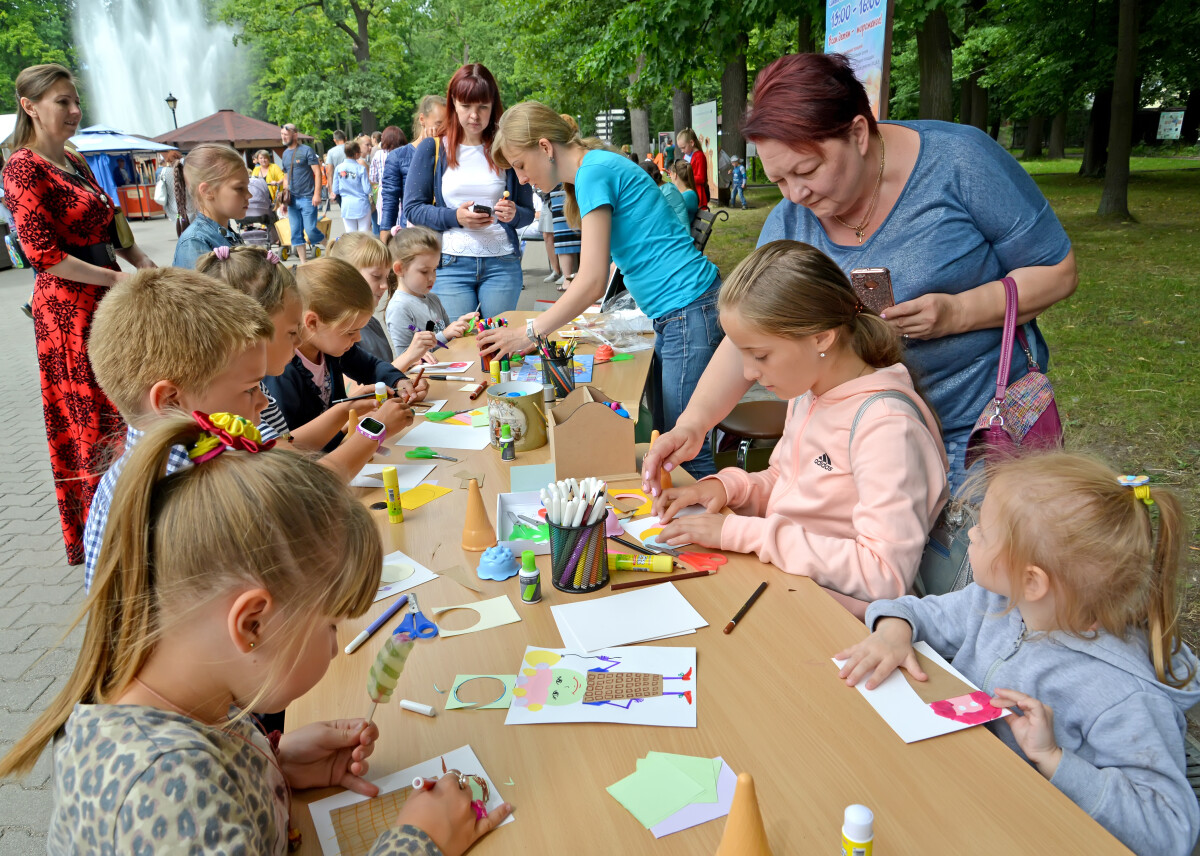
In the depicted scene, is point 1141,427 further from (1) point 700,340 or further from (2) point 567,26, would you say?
(2) point 567,26

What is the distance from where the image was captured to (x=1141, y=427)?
4.54m

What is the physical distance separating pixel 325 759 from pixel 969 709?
39.9 inches

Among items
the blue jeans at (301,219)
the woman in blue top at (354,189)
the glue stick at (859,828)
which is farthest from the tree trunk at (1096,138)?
the glue stick at (859,828)

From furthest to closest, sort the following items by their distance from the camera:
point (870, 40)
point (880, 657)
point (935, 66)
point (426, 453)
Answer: point (935, 66) → point (870, 40) → point (426, 453) → point (880, 657)

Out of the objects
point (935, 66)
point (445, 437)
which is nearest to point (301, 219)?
point (935, 66)

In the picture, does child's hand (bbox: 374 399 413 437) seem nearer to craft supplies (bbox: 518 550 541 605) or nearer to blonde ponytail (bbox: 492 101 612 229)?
craft supplies (bbox: 518 550 541 605)

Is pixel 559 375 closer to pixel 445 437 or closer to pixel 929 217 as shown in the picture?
pixel 445 437

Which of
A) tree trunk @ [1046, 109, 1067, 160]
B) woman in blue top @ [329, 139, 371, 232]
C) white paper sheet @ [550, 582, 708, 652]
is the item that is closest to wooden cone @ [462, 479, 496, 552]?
white paper sheet @ [550, 582, 708, 652]

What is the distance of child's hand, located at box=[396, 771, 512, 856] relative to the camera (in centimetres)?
104

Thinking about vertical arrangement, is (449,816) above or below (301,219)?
below

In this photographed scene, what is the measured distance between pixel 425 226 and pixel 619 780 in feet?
11.7

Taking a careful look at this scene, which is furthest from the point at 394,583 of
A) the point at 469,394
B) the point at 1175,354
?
the point at 1175,354

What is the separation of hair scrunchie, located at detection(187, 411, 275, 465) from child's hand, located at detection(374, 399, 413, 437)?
1.35 meters

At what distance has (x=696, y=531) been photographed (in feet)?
6.02
